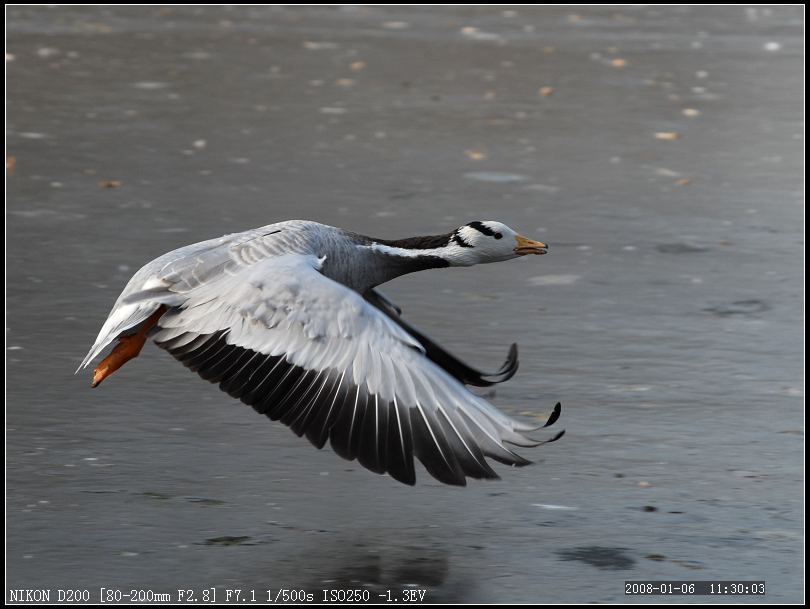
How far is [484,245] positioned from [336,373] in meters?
1.33

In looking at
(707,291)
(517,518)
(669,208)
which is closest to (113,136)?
(669,208)

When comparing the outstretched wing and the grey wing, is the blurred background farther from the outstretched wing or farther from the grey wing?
the grey wing

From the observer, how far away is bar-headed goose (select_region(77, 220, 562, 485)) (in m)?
4.93

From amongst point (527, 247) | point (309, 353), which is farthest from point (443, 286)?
point (309, 353)

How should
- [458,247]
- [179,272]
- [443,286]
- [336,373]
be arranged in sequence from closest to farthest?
[336,373] → [179,272] → [458,247] → [443,286]

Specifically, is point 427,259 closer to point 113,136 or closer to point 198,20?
point 113,136

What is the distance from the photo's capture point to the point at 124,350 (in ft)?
19.1

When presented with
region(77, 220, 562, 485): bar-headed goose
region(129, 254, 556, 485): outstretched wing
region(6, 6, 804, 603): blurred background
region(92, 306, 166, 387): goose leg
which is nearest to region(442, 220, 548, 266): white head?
region(77, 220, 562, 485): bar-headed goose

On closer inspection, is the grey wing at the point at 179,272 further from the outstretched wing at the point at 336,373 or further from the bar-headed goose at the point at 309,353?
the outstretched wing at the point at 336,373

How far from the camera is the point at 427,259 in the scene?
6219 mm

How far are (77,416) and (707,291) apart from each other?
3.72m

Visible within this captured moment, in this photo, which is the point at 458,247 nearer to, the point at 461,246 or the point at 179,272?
the point at 461,246

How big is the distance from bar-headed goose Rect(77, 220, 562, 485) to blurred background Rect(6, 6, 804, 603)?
0.36 metres

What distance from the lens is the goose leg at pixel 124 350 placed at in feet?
18.7
